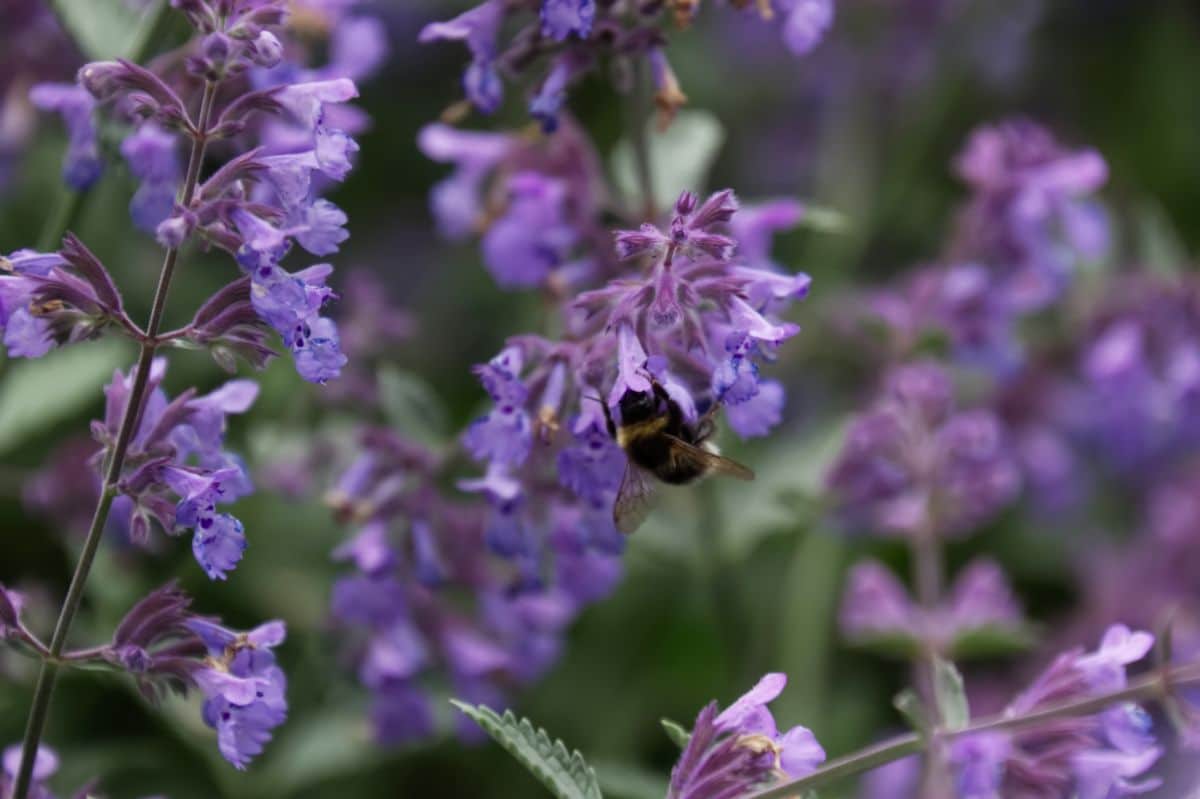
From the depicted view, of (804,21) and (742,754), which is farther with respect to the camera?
(804,21)

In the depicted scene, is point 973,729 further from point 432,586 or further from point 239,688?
point 432,586

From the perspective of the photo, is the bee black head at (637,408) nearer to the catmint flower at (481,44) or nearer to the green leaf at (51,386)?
the catmint flower at (481,44)

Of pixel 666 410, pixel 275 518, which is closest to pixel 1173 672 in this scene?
pixel 666 410

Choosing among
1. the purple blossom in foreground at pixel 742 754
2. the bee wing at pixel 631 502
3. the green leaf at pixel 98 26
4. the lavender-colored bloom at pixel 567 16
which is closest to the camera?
the purple blossom in foreground at pixel 742 754

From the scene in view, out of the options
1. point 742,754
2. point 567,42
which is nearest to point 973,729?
point 742,754

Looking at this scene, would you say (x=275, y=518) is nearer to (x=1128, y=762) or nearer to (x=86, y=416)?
(x=86, y=416)

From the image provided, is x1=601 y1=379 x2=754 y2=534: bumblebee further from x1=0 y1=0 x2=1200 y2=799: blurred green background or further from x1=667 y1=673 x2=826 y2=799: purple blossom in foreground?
x1=0 y1=0 x2=1200 y2=799: blurred green background

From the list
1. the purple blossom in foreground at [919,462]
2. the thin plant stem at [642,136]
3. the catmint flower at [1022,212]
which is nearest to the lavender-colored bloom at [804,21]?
the thin plant stem at [642,136]
